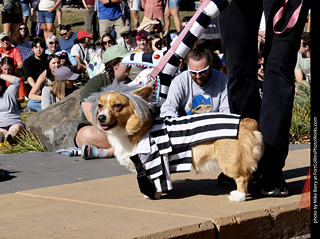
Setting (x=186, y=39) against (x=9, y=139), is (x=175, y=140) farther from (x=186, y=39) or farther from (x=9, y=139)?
(x=9, y=139)

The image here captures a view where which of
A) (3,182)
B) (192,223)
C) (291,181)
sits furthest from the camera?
(3,182)

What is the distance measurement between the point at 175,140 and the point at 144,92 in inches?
16.9

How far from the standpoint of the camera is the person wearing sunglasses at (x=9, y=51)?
1424 cm

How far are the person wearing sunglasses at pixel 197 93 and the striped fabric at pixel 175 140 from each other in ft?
5.68

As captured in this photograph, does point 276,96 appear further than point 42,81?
No

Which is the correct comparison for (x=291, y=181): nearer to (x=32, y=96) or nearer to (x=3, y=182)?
(x=3, y=182)

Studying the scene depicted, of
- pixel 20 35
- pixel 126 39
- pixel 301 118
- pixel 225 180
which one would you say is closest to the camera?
pixel 225 180

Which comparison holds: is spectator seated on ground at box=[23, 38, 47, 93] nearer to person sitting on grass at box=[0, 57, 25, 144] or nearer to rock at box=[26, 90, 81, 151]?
person sitting on grass at box=[0, 57, 25, 144]

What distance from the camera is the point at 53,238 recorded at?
3.37 meters

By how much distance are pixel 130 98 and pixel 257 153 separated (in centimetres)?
100

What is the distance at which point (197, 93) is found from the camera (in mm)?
6223

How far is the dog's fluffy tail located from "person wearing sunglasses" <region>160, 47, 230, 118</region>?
1831mm

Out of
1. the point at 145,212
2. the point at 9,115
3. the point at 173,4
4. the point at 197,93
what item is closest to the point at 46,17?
the point at 173,4

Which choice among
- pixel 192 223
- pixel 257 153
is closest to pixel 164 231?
pixel 192 223
